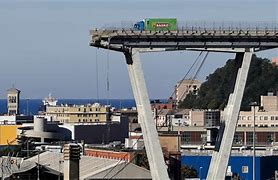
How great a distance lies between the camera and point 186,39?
52500 millimetres

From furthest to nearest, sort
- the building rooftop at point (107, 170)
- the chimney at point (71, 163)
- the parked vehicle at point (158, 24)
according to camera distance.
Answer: the building rooftop at point (107, 170) < the parked vehicle at point (158, 24) < the chimney at point (71, 163)

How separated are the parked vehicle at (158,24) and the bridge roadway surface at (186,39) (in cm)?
16

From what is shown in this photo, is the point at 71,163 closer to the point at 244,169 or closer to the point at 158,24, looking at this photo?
the point at 158,24

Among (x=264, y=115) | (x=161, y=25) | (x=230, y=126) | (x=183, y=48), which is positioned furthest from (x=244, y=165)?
(x=264, y=115)

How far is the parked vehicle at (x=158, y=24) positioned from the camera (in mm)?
52031

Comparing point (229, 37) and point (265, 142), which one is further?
point (265, 142)

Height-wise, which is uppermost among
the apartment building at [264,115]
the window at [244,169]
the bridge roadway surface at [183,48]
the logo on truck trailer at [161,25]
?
the apartment building at [264,115]

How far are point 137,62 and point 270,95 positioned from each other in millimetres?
130094

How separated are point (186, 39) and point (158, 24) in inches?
48.5

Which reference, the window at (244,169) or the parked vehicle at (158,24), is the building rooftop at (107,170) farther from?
the window at (244,169)

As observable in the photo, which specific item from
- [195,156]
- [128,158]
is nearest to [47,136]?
[195,156]

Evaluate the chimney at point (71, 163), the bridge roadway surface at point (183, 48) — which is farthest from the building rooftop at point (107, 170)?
the chimney at point (71, 163)

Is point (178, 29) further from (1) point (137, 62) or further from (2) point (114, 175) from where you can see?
(2) point (114, 175)

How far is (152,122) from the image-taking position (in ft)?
175
